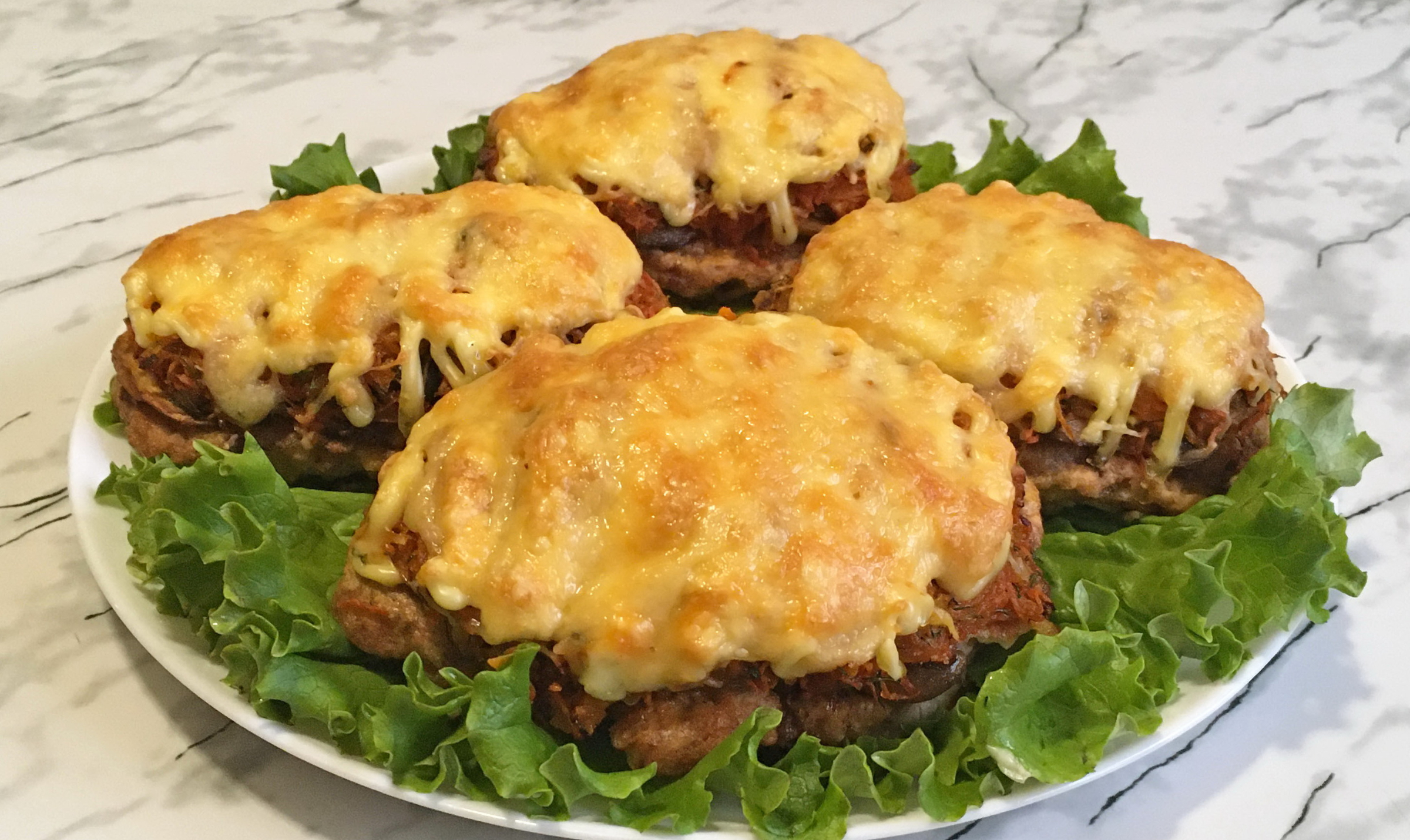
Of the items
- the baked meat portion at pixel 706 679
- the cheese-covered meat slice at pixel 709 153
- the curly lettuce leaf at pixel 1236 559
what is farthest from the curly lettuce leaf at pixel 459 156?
the curly lettuce leaf at pixel 1236 559

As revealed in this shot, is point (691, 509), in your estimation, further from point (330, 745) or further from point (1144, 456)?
point (1144, 456)

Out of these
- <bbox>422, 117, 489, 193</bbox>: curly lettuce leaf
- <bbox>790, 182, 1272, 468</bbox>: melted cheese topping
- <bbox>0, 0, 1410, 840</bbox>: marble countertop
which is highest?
<bbox>422, 117, 489, 193</bbox>: curly lettuce leaf

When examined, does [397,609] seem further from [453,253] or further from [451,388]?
[453,253]

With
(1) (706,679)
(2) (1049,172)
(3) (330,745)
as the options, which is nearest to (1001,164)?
(2) (1049,172)

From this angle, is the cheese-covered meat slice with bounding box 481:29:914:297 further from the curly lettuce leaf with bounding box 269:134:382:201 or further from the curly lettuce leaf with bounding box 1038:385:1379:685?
the curly lettuce leaf with bounding box 1038:385:1379:685

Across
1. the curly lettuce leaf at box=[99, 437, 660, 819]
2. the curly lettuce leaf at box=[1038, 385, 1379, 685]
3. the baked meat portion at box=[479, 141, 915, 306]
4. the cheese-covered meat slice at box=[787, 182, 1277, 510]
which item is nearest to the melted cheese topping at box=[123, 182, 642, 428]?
the curly lettuce leaf at box=[99, 437, 660, 819]

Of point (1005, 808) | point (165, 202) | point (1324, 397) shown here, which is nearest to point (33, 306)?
point (165, 202)

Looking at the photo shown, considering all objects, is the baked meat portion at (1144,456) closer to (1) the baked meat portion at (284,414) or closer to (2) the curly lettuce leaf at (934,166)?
(1) the baked meat portion at (284,414)
